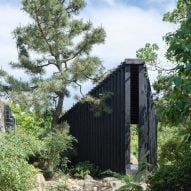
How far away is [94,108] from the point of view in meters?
14.8

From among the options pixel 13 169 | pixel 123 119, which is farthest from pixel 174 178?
pixel 123 119

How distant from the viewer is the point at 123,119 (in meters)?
13.7

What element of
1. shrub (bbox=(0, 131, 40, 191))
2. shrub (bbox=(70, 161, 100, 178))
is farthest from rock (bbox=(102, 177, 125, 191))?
shrub (bbox=(0, 131, 40, 191))

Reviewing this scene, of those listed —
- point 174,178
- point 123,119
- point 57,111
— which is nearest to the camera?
point 174,178

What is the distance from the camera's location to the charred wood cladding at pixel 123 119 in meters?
13.6

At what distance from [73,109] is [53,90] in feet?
9.14

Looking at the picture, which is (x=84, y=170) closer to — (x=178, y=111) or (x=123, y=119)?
(x=123, y=119)

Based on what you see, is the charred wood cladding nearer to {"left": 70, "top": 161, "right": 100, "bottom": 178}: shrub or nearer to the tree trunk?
{"left": 70, "top": 161, "right": 100, "bottom": 178}: shrub

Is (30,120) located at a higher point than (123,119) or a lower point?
higher

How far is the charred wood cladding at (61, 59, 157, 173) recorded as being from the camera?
1357 centimetres

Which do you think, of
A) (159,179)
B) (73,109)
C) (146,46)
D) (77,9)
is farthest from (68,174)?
(159,179)

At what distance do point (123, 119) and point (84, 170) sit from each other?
71.3 inches

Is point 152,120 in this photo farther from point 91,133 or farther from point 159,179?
point 159,179

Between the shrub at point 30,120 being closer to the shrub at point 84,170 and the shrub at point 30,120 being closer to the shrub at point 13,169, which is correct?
the shrub at point 84,170
